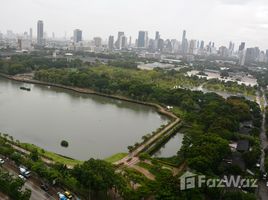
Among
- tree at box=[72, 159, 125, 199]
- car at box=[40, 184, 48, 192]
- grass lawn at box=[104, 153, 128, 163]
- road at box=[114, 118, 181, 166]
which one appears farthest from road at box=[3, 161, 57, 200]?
road at box=[114, 118, 181, 166]

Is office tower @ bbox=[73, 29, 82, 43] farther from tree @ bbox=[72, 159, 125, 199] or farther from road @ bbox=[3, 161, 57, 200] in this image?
tree @ bbox=[72, 159, 125, 199]

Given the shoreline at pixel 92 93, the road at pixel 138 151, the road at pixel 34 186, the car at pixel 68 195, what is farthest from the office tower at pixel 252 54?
the car at pixel 68 195

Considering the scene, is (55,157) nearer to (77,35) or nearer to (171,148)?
(171,148)

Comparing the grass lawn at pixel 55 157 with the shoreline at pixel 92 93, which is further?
the shoreline at pixel 92 93

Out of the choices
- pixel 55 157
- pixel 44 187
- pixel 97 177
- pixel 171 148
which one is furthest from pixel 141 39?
pixel 97 177

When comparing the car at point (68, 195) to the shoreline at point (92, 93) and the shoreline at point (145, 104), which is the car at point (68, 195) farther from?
the shoreline at point (92, 93)

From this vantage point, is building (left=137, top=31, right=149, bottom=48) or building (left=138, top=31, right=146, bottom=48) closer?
building (left=138, top=31, right=146, bottom=48)

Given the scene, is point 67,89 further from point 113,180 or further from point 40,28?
point 40,28
